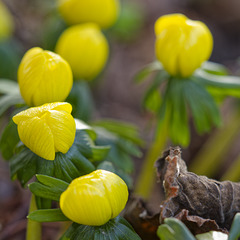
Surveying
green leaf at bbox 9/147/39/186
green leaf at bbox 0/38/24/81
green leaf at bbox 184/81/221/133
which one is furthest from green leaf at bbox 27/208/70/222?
green leaf at bbox 0/38/24/81

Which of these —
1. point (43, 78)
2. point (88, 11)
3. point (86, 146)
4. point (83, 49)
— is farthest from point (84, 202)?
point (88, 11)

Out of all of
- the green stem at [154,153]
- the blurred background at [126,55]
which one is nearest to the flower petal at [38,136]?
the green stem at [154,153]

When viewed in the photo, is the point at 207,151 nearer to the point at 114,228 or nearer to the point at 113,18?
the point at 113,18

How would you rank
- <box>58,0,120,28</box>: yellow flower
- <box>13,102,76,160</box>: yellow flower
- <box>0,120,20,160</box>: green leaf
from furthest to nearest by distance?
<box>58,0,120,28</box>: yellow flower
<box>0,120,20,160</box>: green leaf
<box>13,102,76,160</box>: yellow flower

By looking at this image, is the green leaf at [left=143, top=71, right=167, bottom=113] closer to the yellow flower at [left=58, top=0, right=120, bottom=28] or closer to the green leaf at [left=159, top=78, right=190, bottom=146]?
the green leaf at [left=159, top=78, right=190, bottom=146]

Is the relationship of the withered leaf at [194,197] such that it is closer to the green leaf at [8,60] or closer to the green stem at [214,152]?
the green stem at [214,152]

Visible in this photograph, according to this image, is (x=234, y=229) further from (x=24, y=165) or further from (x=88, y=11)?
(x=88, y=11)

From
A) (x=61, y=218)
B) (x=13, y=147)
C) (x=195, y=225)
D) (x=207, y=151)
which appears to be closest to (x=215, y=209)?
(x=195, y=225)
